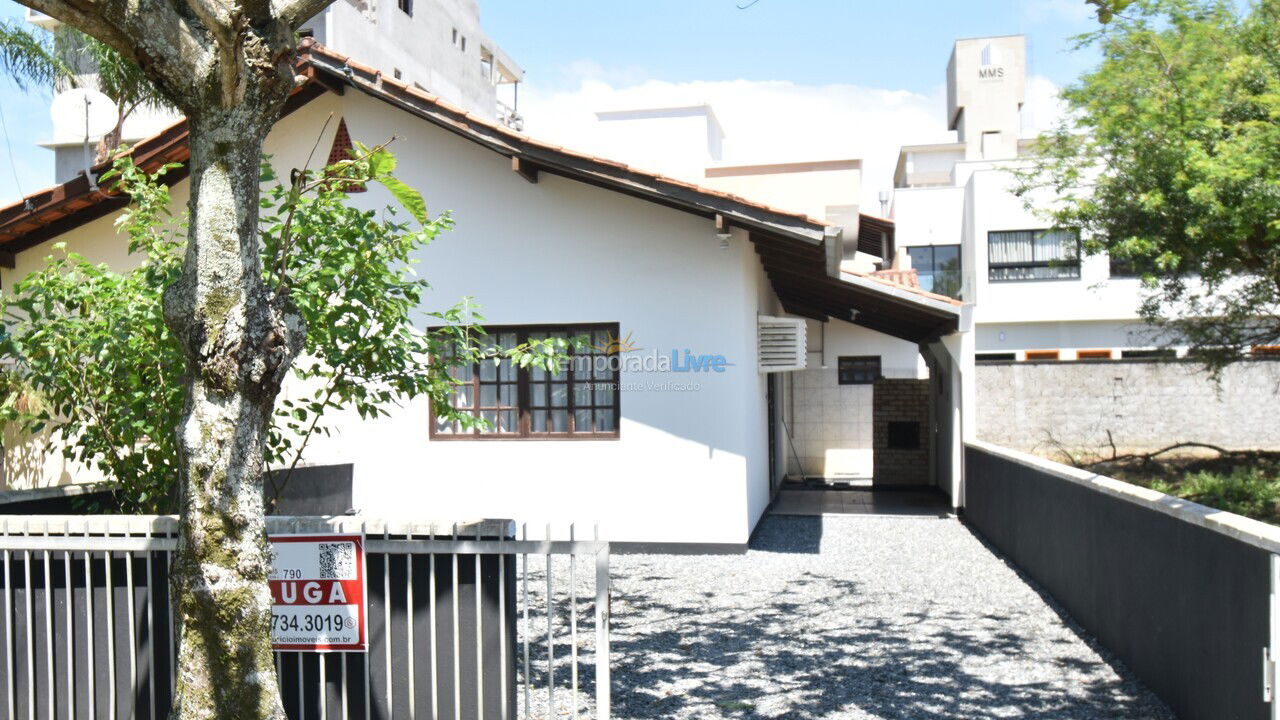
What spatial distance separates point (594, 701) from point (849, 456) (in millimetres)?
13782

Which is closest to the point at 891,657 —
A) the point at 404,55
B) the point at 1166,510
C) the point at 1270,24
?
the point at 1166,510

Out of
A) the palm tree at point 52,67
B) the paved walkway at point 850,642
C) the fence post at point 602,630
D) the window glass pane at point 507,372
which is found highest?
the palm tree at point 52,67

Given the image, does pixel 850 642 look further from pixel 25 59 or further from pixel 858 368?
pixel 25 59

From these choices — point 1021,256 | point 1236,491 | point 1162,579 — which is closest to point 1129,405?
point 1236,491

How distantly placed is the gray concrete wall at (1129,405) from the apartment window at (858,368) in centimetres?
299

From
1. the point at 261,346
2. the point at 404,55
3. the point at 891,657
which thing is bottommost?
the point at 891,657

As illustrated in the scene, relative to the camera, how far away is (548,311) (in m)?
10.5

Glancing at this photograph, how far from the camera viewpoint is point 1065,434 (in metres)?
16.6

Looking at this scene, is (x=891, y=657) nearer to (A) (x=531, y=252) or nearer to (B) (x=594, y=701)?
(B) (x=594, y=701)

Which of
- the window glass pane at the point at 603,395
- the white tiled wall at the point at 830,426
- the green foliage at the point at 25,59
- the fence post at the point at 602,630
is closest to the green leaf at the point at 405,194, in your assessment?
the fence post at the point at 602,630

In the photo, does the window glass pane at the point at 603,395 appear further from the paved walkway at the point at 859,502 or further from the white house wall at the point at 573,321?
the paved walkway at the point at 859,502

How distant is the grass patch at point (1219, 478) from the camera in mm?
10789

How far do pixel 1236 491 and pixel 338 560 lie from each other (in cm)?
1048

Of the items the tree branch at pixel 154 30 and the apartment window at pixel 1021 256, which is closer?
the tree branch at pixel 154 30
